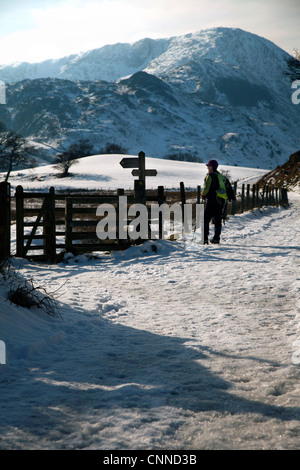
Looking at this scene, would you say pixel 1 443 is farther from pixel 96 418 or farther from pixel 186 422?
pixel 186 422

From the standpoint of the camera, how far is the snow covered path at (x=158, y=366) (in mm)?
2686

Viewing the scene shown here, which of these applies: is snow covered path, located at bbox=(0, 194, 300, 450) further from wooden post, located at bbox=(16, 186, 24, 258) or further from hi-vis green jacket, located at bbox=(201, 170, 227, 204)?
hi-vis green jacket, located at bbox=(201, 170, 227, 204)

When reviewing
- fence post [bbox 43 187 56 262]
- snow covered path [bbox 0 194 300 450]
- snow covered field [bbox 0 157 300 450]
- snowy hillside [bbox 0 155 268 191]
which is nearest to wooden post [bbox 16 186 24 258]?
fence post [bbox 43 187 56 262]

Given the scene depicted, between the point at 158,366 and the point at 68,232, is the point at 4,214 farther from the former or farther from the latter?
the point at 158,366

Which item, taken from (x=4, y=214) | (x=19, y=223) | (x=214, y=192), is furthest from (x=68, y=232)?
(x=214, y=192)

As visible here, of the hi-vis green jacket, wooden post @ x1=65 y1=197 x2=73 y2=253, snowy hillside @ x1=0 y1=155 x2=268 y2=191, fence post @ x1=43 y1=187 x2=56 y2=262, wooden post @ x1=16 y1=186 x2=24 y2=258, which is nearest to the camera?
wooden post @ x1=16 y1=186 x2=24 y2=258

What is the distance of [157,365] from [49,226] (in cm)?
736

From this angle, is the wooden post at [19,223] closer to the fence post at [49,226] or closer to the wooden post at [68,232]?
the fence post at [49,226]

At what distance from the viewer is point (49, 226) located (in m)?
10.5

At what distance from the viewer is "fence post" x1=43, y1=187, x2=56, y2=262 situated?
413 inches

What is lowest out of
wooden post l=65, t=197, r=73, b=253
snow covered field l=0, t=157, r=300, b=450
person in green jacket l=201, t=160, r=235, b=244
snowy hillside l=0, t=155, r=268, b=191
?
snow covered field l=0, t=157, r=300, b=450

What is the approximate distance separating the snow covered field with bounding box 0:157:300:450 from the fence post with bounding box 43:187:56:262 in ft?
9.60

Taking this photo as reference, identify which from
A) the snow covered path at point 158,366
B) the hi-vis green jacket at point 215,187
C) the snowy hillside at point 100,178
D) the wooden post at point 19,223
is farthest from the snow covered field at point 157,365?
the snowy hillside at point 100,178

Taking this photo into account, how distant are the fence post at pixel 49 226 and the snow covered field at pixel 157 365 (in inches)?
115
